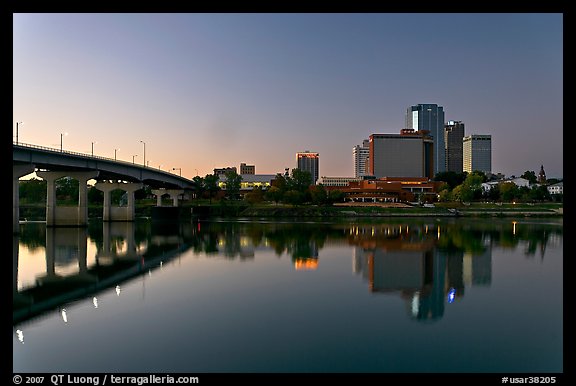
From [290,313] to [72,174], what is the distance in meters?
71.1

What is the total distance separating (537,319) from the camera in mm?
19156

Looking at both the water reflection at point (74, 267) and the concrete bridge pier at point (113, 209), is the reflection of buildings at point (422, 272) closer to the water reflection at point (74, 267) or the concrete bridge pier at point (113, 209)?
the water reflection at point (74, 267)

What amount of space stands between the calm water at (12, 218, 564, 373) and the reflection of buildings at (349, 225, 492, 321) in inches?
5.3

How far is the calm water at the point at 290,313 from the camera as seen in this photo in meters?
14.0

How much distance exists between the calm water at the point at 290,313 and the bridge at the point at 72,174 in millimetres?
25616

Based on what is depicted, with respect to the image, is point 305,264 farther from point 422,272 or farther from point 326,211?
point 326,211

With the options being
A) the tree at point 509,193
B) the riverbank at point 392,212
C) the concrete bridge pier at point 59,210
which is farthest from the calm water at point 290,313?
the tree at point 509,193

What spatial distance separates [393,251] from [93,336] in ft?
102

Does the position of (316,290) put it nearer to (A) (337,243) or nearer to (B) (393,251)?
(B) (393,251)

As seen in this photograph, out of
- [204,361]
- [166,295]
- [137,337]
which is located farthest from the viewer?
[166,295]

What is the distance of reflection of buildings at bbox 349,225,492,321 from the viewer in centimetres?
2255

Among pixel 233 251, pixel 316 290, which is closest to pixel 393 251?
pixel 233 251

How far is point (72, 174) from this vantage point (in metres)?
78.8

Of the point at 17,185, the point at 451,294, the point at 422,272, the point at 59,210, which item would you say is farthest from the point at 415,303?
the point at 59,210
